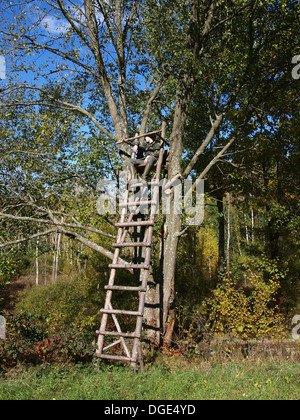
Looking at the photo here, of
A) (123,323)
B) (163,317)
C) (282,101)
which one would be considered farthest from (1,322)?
(282,101)

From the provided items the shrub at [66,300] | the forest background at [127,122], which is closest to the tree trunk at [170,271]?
the forest background at [127,122]

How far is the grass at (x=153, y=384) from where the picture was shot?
4992mm

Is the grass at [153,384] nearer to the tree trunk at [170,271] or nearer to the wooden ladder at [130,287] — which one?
the wooden ladder at [130,287]

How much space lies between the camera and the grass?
4992 millimetres

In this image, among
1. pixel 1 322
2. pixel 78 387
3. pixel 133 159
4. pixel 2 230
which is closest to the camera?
pixel 78 387

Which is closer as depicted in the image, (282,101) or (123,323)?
(282,101)

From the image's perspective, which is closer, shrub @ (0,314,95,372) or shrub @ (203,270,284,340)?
shrub @ (0,314,95,372)

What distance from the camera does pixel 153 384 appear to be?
5.45 m

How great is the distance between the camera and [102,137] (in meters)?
9.61

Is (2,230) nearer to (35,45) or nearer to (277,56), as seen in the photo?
(35,45)

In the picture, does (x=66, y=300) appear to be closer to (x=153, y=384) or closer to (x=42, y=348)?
(x=42, y=348)

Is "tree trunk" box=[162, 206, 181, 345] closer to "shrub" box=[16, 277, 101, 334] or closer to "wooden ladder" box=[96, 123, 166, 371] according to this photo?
"wooden ladder" box=[96, 123, 166, 371]

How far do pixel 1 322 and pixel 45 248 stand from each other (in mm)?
3496

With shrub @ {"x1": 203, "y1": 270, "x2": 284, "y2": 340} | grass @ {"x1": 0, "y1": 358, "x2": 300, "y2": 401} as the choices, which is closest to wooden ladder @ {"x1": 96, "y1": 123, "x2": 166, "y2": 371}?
grass @ {"x1": 0, "y1": 358, "x2": 300, "y2": 401}
